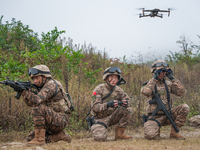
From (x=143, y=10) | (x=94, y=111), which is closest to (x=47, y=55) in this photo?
(x=94, y=111)

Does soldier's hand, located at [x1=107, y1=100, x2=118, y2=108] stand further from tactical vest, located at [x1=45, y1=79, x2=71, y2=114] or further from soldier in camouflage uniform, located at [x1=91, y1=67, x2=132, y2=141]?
tactical vest, located at [x1=45, y1=79, x2=71, y2=114]

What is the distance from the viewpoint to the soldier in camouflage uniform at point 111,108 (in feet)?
15.5

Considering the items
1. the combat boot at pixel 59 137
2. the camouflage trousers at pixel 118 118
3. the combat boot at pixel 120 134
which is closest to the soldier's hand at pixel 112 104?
the camouflage trousers at pixel 118 118

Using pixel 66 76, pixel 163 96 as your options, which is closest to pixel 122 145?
pixel 163 96

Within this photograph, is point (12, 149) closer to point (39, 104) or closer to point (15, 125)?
point (39, 104)

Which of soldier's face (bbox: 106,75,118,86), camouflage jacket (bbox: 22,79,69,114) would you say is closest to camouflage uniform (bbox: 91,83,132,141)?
soldier's face (bbox: 106,75,118,86)

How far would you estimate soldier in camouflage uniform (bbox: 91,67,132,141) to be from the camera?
471 centimetres

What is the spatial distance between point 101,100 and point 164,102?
1360 millimetres

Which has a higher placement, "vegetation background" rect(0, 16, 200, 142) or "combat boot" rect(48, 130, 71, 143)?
"vegetation background" rect(0, 16, 200, 142)

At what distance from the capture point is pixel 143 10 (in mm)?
13945

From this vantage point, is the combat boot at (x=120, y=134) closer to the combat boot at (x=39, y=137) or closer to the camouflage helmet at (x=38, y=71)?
the combat boot at (x=39, y=137)

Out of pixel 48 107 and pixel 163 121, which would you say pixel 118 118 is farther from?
pixel 48 107

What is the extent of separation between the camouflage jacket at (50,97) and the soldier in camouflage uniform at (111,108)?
2.26 ft

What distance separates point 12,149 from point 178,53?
14.2m
